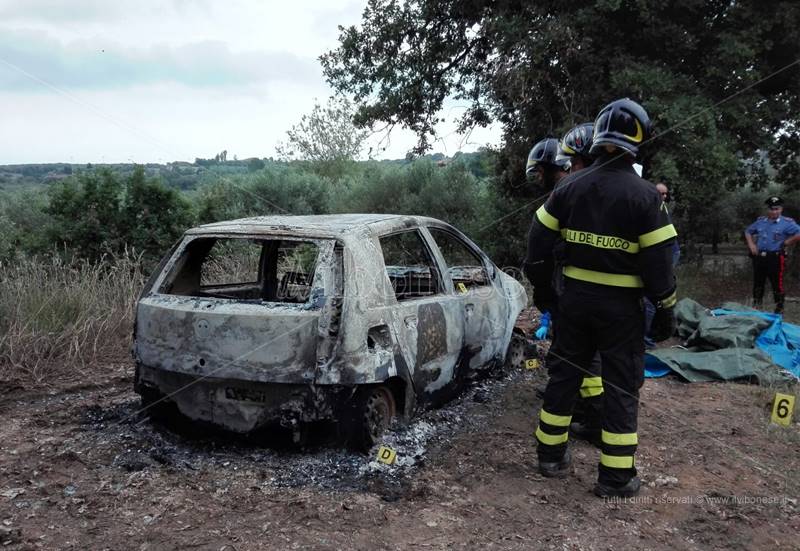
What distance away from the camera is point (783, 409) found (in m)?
5.42

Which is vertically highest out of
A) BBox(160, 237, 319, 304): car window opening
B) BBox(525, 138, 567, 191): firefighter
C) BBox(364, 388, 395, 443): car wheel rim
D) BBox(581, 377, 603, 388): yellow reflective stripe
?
BBox(525, 138, 567, 191): firefighter

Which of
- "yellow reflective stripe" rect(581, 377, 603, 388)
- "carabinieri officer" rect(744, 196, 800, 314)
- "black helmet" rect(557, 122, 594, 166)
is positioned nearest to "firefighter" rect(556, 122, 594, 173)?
"black helmet" rect(557, 122, 594, 166)

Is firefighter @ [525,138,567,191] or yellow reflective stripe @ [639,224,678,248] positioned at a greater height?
firefighter @ [525,138,567,191]

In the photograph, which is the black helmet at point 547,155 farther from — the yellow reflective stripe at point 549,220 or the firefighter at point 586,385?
the yellow reflective stripe at point 549,220

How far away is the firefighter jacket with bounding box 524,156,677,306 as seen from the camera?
3719 mm

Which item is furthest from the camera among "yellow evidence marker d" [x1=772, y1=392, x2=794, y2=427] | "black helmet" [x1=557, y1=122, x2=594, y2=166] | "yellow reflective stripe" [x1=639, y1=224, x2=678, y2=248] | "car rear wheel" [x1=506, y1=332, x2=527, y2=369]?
"car rear wheel" [x1=506, y1=332, x2=527, y2=369]

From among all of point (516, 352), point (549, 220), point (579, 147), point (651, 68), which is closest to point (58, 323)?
point (516, 352)

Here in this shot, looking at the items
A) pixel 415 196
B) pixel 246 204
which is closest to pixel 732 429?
pixel 415 196

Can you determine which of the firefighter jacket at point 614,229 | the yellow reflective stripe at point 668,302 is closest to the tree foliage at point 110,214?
the firefighter jacket at point 614,229

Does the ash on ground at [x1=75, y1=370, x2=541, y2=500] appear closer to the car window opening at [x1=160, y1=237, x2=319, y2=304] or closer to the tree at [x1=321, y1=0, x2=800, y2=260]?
the car window opening at [x1=160, y1=237, x2=319, y2=304]

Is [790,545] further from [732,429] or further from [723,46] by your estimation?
[723,46]

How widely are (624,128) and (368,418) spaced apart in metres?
2.25

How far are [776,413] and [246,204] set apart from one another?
1512cm

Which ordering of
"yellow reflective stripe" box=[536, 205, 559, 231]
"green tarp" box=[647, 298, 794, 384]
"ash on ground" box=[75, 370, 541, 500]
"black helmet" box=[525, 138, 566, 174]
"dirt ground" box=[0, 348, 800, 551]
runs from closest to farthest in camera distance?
1. "dirt ground" box=[0, 348, 800, 551]
2. "ash on ground" box=[75, 370, 541, 500]
3. "yellow reflective stripe" box=[536, 205, 559, 231]
4. "black helmet" box=[525, 138, 566, 174]
5. "green tarp" box=[647, 298, 794, 384]
